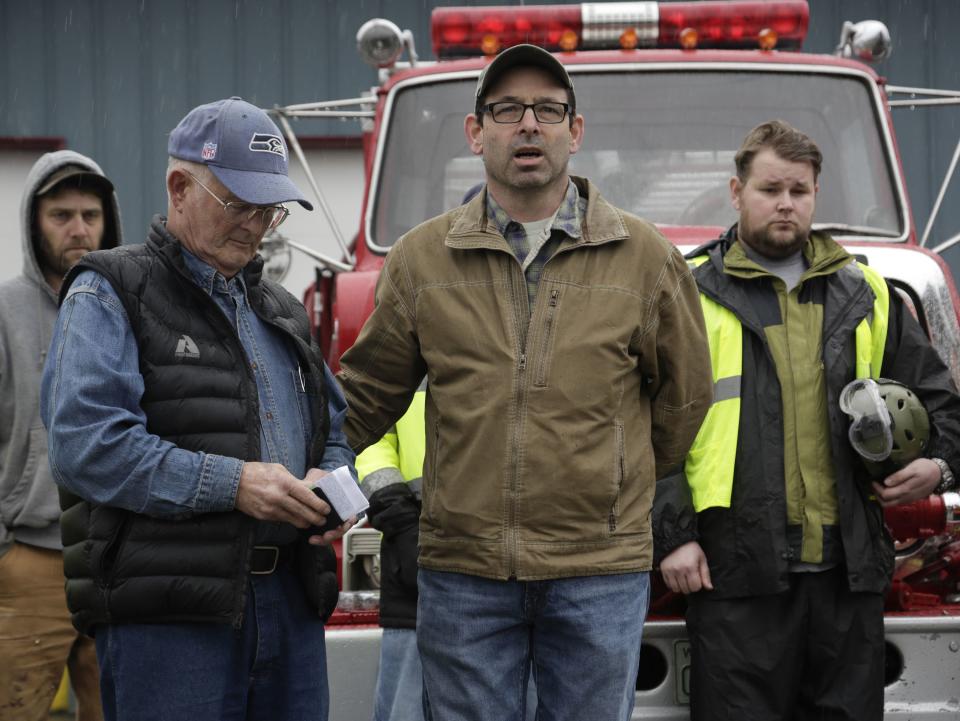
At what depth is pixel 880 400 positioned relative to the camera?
3.40m

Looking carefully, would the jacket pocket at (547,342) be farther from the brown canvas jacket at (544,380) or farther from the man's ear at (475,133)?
the man's ear at (475,133)

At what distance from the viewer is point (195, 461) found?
2.62 metres

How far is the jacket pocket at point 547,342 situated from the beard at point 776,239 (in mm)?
992

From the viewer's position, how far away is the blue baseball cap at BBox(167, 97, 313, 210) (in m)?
2.79

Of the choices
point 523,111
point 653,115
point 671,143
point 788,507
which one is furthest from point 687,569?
point 653,115

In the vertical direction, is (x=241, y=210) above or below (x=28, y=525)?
above

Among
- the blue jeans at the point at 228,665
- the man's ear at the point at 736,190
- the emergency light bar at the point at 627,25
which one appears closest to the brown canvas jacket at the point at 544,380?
the blue jeans at the point at 228,665

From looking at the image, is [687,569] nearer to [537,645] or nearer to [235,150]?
[537,645]

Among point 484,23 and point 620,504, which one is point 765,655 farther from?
point 484,23

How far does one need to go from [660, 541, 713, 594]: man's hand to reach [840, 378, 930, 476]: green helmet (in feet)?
1.63

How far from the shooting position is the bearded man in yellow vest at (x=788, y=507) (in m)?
3.46

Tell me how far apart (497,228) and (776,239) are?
3.33 ft

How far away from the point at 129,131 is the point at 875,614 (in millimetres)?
8677

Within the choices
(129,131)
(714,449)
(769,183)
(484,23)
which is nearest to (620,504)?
(714,449)
